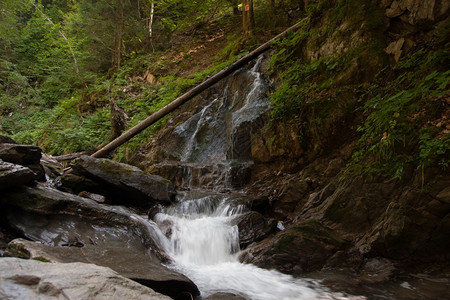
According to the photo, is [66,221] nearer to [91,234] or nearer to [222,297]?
[91,234]

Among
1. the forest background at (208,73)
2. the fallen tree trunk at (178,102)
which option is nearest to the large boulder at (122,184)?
the fallen tree trunk at (178,102)

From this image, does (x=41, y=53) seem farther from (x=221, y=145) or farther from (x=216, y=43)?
(x=221, y=145)

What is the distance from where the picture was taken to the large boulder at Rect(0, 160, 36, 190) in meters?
4.44

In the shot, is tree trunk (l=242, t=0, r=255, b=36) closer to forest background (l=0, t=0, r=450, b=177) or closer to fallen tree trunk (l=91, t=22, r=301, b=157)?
forest background (l=0, t=0, r=450, b=177)

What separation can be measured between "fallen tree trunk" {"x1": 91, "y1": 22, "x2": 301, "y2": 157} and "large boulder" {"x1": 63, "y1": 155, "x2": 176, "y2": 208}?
2.47 m

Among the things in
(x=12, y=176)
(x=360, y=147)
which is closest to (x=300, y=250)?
(x=360, y=147)

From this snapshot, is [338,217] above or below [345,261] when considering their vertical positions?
above

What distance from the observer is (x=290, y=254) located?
4.47m

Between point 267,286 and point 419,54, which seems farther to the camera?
point 419,54

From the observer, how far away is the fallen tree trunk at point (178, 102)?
9.67 meters

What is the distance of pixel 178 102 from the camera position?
10.5m

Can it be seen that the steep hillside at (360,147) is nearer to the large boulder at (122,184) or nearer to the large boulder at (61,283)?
the large boulder at (122,184)

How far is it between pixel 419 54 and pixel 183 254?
5.81 meters

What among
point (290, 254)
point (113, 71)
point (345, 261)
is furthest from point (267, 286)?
point (113, 71)
